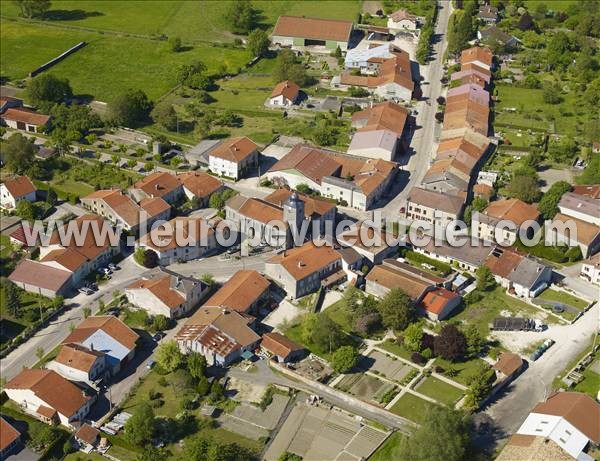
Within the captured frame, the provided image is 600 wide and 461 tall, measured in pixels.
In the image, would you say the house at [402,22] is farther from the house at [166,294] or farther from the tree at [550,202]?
the house at [166,294]

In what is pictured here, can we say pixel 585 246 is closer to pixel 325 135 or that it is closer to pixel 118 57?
pixel 325 135

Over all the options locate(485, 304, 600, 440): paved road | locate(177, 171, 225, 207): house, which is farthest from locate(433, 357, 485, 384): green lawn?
locate(177, 171, 225, 207): house

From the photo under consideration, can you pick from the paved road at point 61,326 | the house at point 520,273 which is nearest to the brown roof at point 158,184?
the paved road at point 61,326

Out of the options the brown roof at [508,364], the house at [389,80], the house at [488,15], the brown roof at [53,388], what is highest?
the house at [488,15]

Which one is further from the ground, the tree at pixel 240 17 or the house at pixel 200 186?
the tree at pixel 240 17

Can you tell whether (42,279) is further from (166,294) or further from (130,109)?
(130,109)

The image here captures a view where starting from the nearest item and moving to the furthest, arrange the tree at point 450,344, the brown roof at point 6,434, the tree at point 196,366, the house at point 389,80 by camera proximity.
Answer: the brown roof at point 6,434
the tree at point 196,366
the tree at point 450,344
the house at point 389,80
